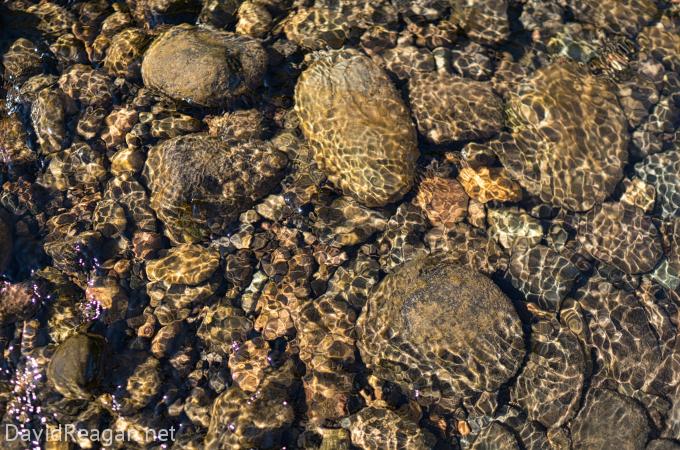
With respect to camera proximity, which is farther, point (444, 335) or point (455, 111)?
point (455, 111)

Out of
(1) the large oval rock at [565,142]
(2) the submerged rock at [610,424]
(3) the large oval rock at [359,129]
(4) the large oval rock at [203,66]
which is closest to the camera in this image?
(2) the submerged rock at [610,424]

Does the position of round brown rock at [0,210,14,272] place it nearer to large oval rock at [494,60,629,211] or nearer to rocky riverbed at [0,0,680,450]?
rocky riverbed at [0,0,680,450]

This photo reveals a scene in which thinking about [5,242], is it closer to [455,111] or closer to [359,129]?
[359,129]

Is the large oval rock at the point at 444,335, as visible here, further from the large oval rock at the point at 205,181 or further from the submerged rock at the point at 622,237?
the large oval rock at the point at 205,181

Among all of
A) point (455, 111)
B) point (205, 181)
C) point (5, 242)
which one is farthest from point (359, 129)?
point (5, 242)

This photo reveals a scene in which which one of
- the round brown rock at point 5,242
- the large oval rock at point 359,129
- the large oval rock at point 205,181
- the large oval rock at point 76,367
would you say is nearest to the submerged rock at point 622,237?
the large oval rock at point 359,129

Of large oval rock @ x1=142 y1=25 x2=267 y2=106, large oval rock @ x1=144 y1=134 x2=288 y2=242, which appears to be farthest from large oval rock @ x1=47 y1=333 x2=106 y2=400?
large oval rock @ x1=142 y1=25 x2=267 y2=106

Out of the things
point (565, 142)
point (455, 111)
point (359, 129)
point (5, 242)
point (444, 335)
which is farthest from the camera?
point (455, 111)
